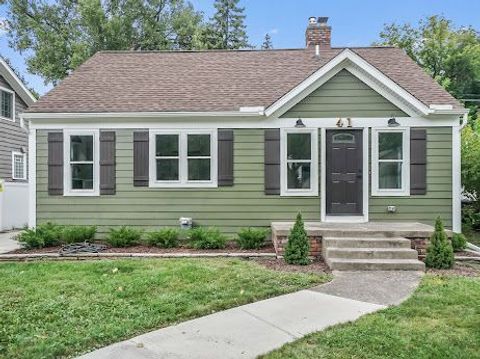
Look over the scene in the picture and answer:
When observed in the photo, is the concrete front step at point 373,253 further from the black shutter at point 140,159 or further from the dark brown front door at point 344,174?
the black shutter at point 140,159

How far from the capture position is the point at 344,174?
28.4 ft

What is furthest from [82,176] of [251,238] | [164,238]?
[251,238]

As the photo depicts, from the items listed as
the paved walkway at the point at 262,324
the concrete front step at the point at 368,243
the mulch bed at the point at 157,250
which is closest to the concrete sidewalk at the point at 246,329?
the paved walkway at the point at 262,324

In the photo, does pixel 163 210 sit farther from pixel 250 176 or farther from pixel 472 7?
pixel 472 7

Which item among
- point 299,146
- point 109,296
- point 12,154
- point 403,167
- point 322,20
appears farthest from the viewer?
point 12,154

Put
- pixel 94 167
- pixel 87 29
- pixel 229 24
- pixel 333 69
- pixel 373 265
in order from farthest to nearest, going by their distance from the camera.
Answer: pixel 229 24 < pixel 87 29 < pixel 94 167 < pixel 333 69 < pixel 373 265

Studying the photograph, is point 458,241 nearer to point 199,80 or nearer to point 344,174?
point 344,174

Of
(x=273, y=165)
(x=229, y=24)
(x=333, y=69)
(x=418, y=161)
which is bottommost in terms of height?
(x=273, y=165)

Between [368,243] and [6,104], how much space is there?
12.7 meters

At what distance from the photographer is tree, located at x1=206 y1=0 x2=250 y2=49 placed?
1280 inches

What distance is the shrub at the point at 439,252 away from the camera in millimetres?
6312

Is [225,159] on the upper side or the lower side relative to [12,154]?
lower

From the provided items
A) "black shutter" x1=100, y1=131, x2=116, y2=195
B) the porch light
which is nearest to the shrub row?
"black shutter" x1=100, y1=131, x2=116, y2=195

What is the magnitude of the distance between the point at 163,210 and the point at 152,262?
2447 millimetres
